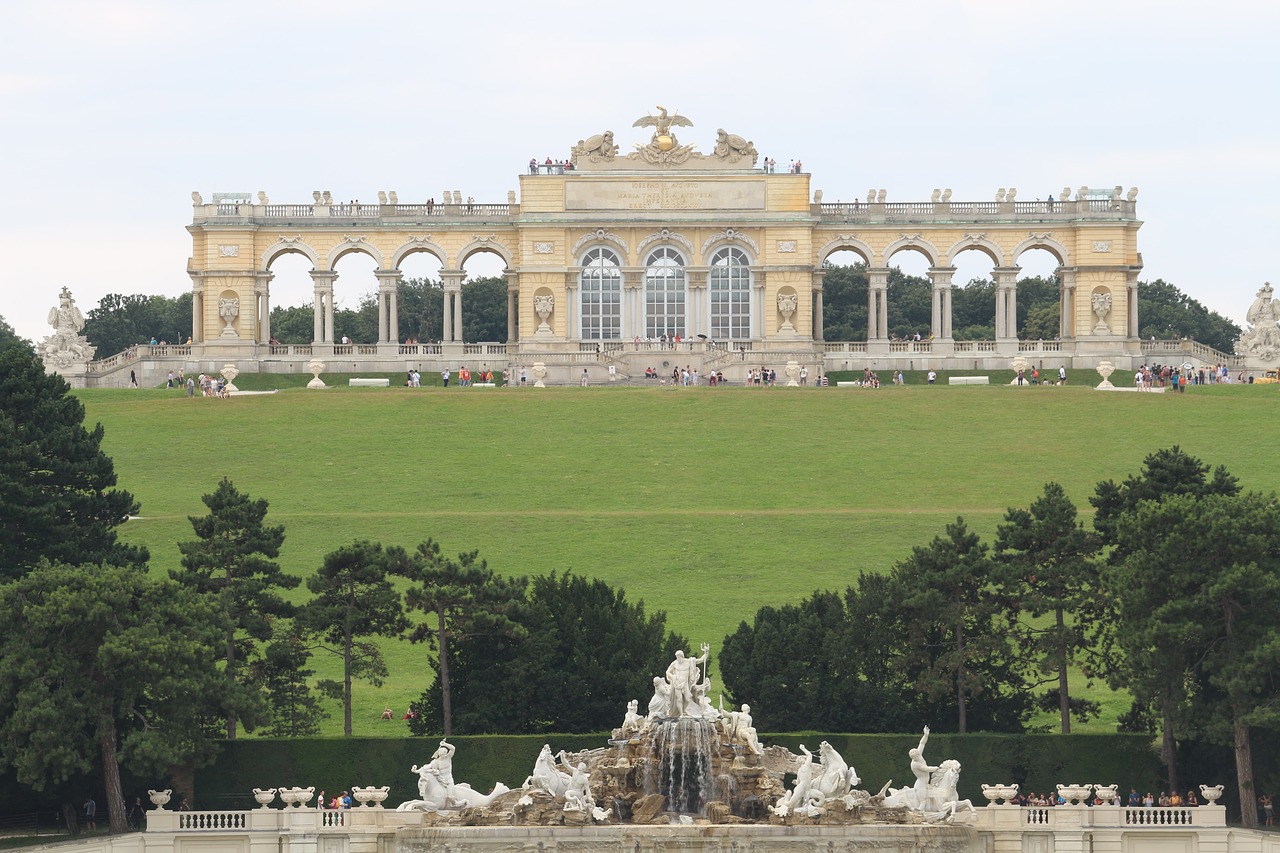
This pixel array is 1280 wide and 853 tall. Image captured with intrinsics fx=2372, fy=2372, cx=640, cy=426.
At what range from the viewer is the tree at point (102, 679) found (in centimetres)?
4428

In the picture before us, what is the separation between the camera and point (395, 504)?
64.1 metres

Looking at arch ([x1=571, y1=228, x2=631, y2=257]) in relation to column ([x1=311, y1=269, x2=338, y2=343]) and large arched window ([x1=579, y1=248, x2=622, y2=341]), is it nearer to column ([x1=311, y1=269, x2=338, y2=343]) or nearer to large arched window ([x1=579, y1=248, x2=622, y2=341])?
large arched window ([x1=579, y1=248, x2=622, y2=341])

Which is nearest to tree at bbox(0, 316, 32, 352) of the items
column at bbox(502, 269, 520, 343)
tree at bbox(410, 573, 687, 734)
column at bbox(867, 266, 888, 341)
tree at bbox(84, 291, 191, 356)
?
tree at bbox(84, 291, 191, 356)

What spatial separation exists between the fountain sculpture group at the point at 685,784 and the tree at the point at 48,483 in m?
10.2

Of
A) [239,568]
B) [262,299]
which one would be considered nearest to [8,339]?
[262,299]

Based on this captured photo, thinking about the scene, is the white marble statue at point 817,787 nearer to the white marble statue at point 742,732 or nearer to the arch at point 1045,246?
the white marble statue at point 742,732

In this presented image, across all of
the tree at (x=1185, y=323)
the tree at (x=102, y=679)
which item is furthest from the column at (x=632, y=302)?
the tree at (x=102, y=679)

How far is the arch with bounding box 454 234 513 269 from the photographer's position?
9756 centimetres

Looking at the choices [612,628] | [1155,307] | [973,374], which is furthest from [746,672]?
[1155,307]

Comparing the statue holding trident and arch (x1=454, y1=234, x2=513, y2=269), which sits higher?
arch (x1=454, y1=234, x2=513, y2=269)

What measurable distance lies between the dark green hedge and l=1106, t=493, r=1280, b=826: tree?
1.44 metres

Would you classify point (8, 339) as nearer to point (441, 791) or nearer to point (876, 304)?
point (876, 304)

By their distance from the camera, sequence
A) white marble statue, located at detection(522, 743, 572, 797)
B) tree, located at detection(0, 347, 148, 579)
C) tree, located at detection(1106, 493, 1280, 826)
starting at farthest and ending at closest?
tree, located at detection(0, 347, 148, 579)
tree, located at detection(1106, 493, 1280, 826)
white marble statue, located at detection(522, 743, 572, 797)

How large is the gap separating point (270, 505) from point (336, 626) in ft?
45.1
